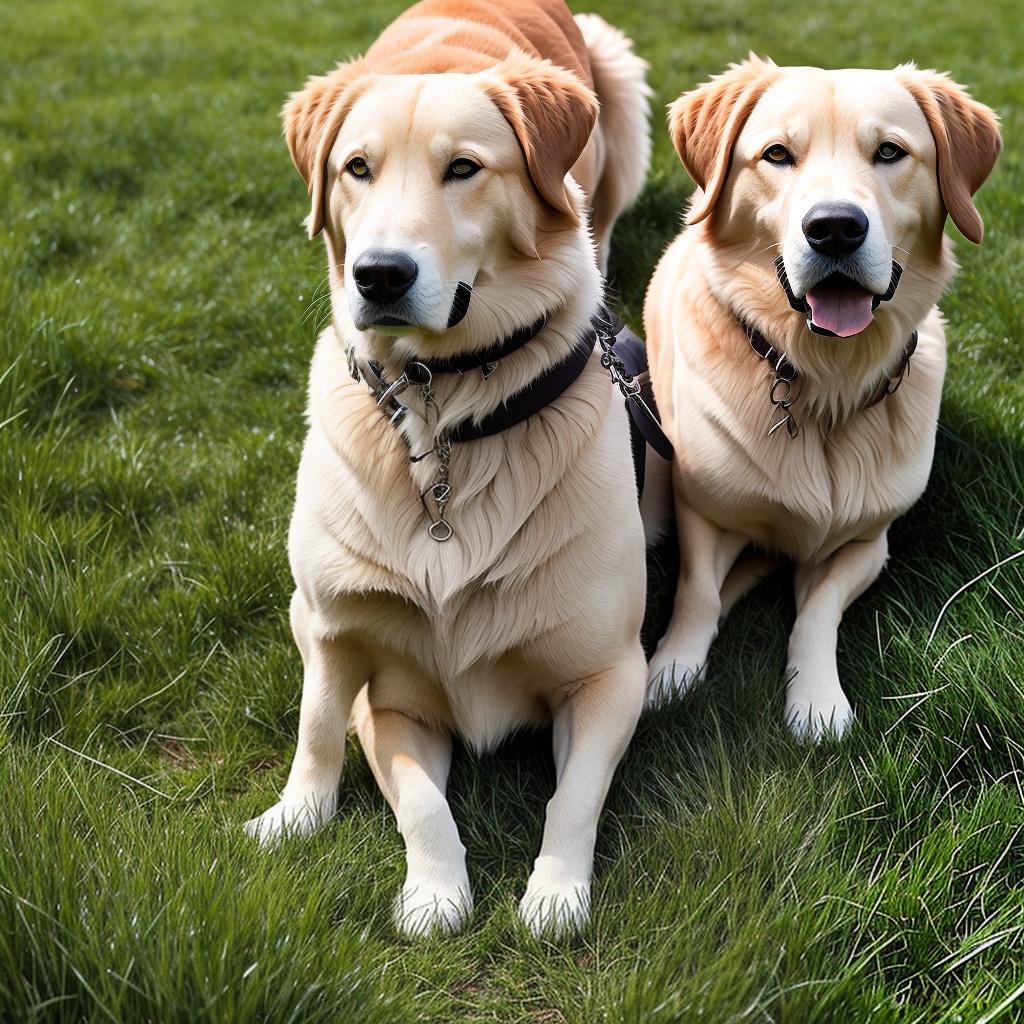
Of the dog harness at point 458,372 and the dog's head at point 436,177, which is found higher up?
the dog's head at point 436,177

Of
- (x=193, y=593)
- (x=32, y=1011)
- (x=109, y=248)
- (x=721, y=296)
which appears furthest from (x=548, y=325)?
(x=109, y=248)

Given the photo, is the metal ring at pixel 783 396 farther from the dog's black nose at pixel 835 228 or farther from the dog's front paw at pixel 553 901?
the dog's front paw at pixel 553 901

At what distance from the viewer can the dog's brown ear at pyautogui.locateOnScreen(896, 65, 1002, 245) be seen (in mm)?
3025

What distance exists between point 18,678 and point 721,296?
6.69 feet

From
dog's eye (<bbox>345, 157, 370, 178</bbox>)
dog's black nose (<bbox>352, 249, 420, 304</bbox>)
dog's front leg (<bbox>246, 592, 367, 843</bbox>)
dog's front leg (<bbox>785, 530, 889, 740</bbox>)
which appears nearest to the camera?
dog's black nose (<bbox>352, 249, 420, 304</bbox>)

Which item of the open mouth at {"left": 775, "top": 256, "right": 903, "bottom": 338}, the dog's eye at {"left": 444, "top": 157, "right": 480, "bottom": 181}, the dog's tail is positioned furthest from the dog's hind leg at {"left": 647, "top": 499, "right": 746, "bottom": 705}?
the dog's tail

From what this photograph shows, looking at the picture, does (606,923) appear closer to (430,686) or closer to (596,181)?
(430,686)

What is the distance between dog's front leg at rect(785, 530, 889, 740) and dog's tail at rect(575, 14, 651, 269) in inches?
73.9

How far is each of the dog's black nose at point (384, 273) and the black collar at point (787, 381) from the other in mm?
1204

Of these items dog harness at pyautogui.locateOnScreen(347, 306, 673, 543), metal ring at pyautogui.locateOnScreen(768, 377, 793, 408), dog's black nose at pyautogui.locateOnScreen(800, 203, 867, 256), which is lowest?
metal ring at pyautogui.locateOnScreen(768, 377, 793, 408)

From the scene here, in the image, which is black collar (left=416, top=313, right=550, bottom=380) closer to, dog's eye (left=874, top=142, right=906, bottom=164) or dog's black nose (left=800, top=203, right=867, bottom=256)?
dog's black nose (left=800, top=203, right=867, bottom=256)

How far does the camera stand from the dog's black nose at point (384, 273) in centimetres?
239

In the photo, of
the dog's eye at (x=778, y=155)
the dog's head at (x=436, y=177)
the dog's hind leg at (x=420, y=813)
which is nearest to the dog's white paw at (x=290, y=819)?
the dog's hind leg at (x=420, y=813)

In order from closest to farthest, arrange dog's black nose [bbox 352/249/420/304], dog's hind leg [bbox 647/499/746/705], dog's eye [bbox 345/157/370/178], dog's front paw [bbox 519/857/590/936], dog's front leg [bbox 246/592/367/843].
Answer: dog's black nose [bbox 352/249/420/304] < dog's front paw [bbox 519/857/590/936] < dog's eye [bbox 345/157/370/178] < dog's front leg [bbox 246/592/367/843] < dog's hind leg [bbox 647/499/746/705]
